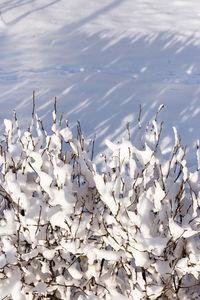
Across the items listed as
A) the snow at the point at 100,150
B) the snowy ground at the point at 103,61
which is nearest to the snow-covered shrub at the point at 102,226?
the snow at the point at 100,150

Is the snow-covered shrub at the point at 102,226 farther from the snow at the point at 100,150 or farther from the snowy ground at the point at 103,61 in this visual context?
the snowy ground at the point at 103,61

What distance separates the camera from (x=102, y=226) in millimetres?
1939

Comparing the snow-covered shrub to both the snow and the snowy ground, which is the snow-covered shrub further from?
the snowy ground

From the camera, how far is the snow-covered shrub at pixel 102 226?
67.1 inches

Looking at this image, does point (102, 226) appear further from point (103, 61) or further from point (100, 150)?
point (103, 61)

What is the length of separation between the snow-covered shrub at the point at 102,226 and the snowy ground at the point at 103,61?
2498 mm

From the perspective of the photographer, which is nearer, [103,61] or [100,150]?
[100,150]

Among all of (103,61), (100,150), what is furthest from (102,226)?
(103,61)

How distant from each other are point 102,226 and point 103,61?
17.3 ft

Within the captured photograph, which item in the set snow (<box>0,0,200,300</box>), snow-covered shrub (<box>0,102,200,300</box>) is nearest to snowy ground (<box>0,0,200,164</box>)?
snow (<box>0,0,200,300</box>)

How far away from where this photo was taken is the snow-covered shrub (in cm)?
170

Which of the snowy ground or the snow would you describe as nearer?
the snow

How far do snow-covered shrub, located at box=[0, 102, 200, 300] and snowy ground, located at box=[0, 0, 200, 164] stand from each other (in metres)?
2.50

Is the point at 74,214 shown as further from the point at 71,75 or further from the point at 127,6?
the point at 127,6
